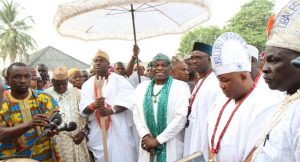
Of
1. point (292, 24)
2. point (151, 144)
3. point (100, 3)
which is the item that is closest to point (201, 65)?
point (151, 144)

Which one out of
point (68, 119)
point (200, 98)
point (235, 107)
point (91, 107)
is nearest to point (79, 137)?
point (68, 119)

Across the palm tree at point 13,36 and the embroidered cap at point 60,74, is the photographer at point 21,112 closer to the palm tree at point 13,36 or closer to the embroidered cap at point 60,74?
the embroidered cap at point 60,74

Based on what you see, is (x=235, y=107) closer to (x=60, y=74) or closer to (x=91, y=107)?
(x=91, y=107)

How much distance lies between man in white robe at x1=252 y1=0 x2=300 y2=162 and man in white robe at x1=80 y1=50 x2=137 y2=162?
3540 mm

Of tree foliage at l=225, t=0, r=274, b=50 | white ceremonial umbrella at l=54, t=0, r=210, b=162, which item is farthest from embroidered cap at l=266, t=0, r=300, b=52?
tree foliage at l=225, t=0, r=274, b=50

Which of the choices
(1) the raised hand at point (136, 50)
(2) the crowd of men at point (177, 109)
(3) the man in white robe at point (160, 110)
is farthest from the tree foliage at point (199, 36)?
(3) the man in white robe at point (160, 110)

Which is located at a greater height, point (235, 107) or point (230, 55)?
point (230, 55)

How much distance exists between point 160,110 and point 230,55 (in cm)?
169

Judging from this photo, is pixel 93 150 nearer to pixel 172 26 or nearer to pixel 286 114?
pixel 172 26

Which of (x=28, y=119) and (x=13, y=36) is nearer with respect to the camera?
(x=28, y=119)

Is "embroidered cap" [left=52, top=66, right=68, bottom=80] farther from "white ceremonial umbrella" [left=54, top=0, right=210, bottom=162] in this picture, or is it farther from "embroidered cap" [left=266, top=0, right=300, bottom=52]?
"embroidered cap" [left=266, top=0, right=300, bottom=52]

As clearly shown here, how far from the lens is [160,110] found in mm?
4484

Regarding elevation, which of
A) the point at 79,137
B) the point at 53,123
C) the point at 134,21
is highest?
the point at 134,21

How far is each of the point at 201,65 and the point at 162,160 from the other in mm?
1322
